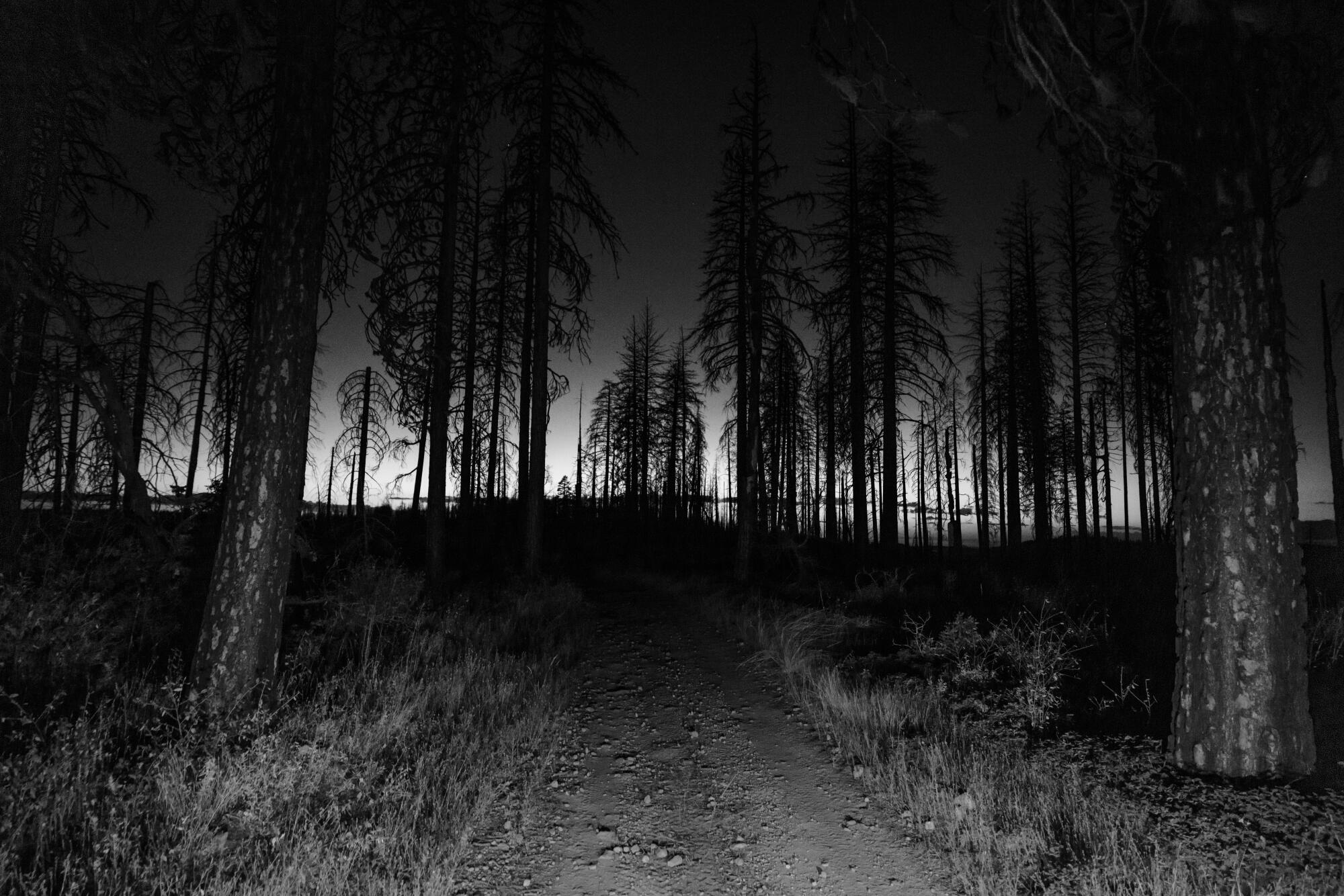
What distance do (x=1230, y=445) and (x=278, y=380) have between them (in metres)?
7.04

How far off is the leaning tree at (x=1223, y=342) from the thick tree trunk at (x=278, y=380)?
17.6 feet

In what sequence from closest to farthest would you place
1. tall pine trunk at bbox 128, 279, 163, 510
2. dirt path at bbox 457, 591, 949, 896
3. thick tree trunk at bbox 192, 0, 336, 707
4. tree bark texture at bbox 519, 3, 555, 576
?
dirt path at bbox 457, 591, 949, 896 < thick tree trunk at bbox 192, 0, 336, 707 < tall pine trunk at bbox 128, 279, 163, 510 < tree bark texture at bbox 519, 3, 555, 576

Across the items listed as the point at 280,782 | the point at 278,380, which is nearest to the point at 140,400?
the point at 278,380

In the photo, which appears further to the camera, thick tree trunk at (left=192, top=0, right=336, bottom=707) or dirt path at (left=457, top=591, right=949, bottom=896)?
thick tree trunk at (left=192, top=0, right=336, bottom=707)

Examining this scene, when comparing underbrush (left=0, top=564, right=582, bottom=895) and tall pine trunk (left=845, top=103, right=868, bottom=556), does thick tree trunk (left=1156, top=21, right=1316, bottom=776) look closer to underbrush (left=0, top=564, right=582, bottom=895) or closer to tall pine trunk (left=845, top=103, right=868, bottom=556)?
underbrush (left=0, top=564, right=582, bottom=895)

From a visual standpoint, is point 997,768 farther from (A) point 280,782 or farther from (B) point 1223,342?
(A) point 280,782

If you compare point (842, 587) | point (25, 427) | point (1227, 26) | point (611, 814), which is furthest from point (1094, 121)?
point (25, 427)

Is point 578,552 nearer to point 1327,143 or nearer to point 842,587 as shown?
point 842,587

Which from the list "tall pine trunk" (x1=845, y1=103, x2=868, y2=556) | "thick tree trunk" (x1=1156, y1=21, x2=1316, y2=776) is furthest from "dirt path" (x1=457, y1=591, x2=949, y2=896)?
"tall pine trunk" (x1=845, y1=103, x2=868, y2=556)

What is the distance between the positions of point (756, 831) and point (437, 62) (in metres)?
12.4

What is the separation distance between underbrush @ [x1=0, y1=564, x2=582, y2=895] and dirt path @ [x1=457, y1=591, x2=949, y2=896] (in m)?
0.35

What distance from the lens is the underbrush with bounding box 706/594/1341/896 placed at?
2750 millimetres

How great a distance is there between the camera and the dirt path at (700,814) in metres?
3.15

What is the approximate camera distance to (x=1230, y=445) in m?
3.65
